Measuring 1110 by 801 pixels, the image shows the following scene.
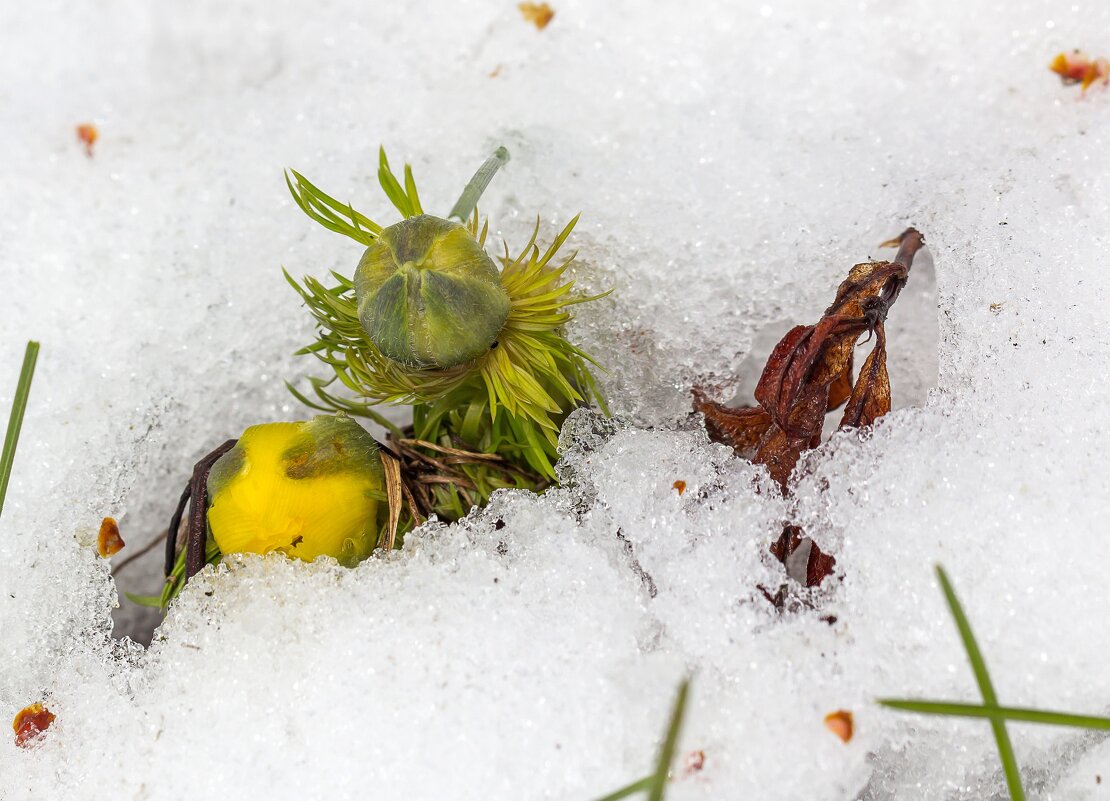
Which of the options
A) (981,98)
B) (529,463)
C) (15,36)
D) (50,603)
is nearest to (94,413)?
(50,603)

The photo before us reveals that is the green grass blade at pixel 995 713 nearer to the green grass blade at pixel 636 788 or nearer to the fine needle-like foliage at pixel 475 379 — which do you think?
the green grass blade at pixel 636 788

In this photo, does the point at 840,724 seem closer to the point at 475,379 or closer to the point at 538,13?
the point at 475,379

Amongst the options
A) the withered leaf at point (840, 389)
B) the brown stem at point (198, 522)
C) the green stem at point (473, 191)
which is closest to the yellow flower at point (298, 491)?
the brown stem at point (198, 522)

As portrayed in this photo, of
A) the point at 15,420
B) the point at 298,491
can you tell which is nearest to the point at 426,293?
the point at 298,491

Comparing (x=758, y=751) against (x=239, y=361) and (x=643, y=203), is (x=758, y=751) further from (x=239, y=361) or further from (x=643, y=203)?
(x=239, y=361)

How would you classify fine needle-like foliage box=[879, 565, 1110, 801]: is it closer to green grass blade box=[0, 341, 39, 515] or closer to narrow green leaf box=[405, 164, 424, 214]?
narrow green leaf box=[405, 164, 424, 214]

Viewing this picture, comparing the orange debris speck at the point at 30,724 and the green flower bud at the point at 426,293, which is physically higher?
the green flower bud at the point at 426,293

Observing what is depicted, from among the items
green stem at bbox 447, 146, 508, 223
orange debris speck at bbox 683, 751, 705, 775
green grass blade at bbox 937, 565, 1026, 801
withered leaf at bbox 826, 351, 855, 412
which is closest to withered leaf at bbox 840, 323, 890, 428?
withered leaf at bbox 826, 351, 855, 412
